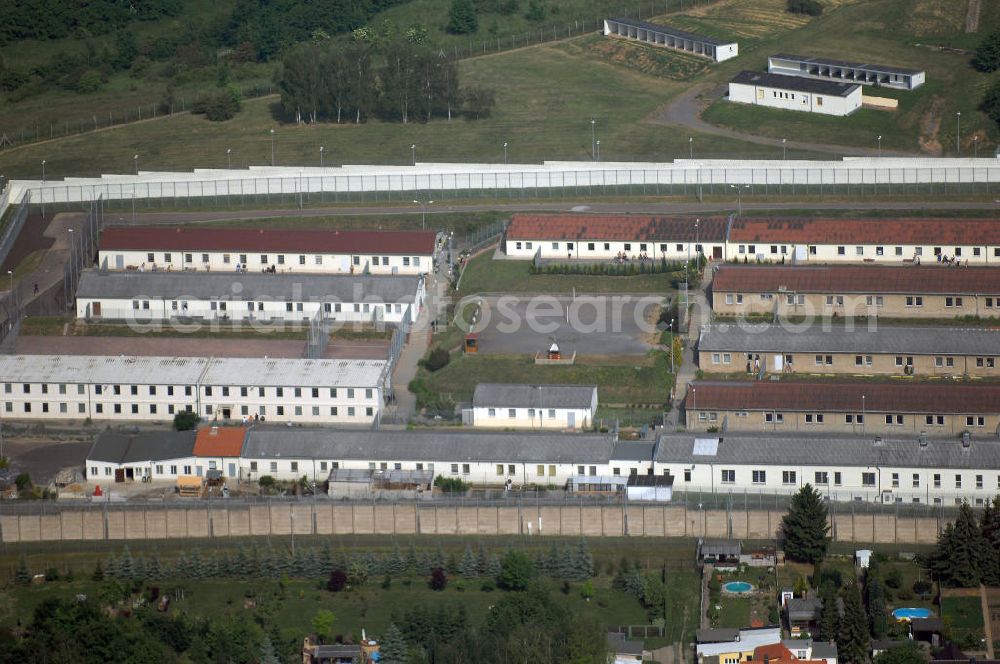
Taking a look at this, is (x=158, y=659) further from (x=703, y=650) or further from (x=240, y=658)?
(x=703, y=650)

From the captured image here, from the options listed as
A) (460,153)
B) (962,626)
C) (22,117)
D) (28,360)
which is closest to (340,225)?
(460,153)

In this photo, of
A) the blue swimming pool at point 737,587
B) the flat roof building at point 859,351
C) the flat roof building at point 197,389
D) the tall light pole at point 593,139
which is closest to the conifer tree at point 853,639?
the blue swimming pool at point 737,587

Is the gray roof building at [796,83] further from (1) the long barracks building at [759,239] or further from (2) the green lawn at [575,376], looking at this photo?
(2) the green lawn at [575,376]

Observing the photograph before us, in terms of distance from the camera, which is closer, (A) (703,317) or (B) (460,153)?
(A) (703,317)

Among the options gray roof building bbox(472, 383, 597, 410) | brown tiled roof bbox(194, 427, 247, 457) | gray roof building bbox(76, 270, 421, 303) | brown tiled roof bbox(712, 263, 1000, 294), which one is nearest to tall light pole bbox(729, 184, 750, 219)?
brown tiled roof bbox(712, 263, 1000, 294)

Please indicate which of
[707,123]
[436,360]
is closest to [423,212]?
[707,123]
